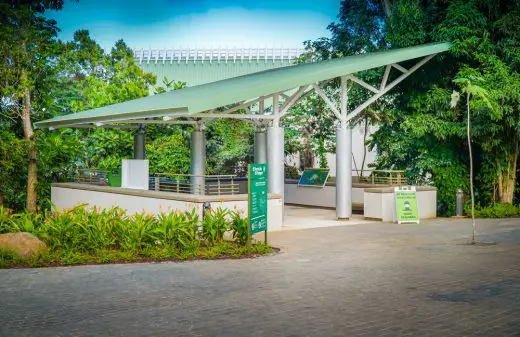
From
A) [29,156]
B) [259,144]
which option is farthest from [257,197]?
[29,156]

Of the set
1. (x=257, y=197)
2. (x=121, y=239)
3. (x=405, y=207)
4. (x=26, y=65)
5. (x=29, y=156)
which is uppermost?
(x=26, y=65)

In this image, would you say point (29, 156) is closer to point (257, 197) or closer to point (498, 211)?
point (257, 197)

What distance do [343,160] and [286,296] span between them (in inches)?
477

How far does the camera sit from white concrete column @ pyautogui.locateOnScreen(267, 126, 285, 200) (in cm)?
2122

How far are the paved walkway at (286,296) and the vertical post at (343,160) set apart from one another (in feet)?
22.2

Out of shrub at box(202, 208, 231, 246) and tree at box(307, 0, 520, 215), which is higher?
tree at box(307, 0, 520, 215)

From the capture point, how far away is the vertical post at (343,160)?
71.2ft

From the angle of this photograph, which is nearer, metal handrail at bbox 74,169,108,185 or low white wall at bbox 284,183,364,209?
low white wall at bbox 284,183,364,209

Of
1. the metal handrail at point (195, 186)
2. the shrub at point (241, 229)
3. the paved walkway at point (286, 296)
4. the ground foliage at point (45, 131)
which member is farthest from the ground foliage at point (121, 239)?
the ground foliage at point (45, 131)

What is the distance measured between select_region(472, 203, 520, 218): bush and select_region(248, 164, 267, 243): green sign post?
36.5 ft

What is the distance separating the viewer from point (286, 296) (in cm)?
1006

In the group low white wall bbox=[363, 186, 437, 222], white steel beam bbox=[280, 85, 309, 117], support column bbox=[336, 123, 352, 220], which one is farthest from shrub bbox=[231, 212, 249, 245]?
low white wall bbox=[363, 186, 437, 222]

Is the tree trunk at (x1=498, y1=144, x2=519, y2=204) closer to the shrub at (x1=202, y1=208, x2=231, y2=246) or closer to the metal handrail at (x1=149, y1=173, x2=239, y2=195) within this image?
the metal handrail at (x1=149, y1=173, x2=239, y2=195)

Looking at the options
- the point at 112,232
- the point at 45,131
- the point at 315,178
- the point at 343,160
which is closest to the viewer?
the point at 112,232
